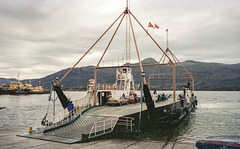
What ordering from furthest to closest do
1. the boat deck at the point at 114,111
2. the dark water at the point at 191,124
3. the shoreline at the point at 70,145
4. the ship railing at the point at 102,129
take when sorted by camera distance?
1. the dark water at the point at 191,124
2. the boat deck at the point at 114,111
3. the ship railing at the point at 102,129
4. the shoreline at the point at 70,145

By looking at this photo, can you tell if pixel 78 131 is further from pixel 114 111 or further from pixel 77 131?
pixel 114 111

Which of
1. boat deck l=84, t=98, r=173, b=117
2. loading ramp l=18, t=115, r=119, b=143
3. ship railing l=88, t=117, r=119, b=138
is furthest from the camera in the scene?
boat deck l=84, t=98, r=173, b=117

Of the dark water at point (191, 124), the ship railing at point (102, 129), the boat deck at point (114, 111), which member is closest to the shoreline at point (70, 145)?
the ship railing at point (102, 129)

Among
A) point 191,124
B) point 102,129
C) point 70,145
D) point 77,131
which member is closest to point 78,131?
point 77,131

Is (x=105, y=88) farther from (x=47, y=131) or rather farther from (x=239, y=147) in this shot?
(x=239, y=147)

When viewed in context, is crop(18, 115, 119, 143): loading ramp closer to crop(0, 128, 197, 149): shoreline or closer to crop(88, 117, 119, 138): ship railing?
crop(88, 117, 119, 138): ship railing

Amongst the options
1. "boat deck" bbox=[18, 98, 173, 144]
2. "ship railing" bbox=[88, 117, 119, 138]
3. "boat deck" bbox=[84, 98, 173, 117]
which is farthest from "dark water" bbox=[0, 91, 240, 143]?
"boat deck" bbox=[18, 98, 173, 144]

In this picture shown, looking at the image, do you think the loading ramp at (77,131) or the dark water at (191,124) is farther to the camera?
the dark water at (191,124)

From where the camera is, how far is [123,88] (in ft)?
135

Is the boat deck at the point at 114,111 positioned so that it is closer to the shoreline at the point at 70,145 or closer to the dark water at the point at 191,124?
the dark water at the point at 191,124

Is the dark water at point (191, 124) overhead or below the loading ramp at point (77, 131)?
below

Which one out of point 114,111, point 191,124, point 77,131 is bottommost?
point 191,124

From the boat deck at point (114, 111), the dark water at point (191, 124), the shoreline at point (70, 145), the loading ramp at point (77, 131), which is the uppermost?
the boat deck at point (114, 111)

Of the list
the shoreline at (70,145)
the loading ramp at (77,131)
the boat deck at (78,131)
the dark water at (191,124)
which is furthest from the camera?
the dark water at (191,124)
